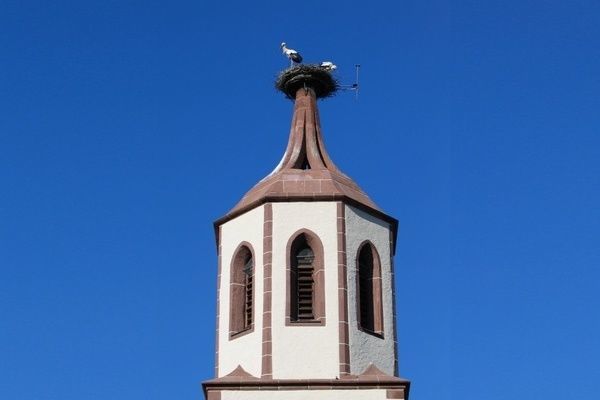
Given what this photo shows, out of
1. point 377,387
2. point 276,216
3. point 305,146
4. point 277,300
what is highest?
point 305,146

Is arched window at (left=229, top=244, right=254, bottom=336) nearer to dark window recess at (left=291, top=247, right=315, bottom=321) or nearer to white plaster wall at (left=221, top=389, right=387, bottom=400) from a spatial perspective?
dark window recess at (left=291, top=247, right=315, bottom=321)

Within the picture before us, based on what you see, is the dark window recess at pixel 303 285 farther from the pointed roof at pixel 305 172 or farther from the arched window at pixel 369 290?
the pointed roof at pixel 305 172

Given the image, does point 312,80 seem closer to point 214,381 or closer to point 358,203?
point 358,203

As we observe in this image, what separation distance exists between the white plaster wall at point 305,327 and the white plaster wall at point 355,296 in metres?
0.34

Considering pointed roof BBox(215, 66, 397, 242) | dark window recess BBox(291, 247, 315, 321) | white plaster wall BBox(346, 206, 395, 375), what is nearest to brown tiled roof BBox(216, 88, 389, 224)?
pointed roof BBox(215, 66, 397, 242)

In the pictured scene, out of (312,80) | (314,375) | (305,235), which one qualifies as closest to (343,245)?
(305,235)

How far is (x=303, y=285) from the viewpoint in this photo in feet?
97.8

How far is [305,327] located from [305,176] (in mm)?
3887

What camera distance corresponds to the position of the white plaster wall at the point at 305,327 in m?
28.6

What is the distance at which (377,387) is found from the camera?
93.0 ft

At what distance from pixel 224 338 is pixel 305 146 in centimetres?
568

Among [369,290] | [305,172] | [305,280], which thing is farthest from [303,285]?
[305,172]

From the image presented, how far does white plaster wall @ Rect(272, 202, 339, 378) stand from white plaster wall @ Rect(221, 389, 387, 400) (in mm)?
403

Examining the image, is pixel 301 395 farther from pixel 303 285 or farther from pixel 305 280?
pixel 305 280
